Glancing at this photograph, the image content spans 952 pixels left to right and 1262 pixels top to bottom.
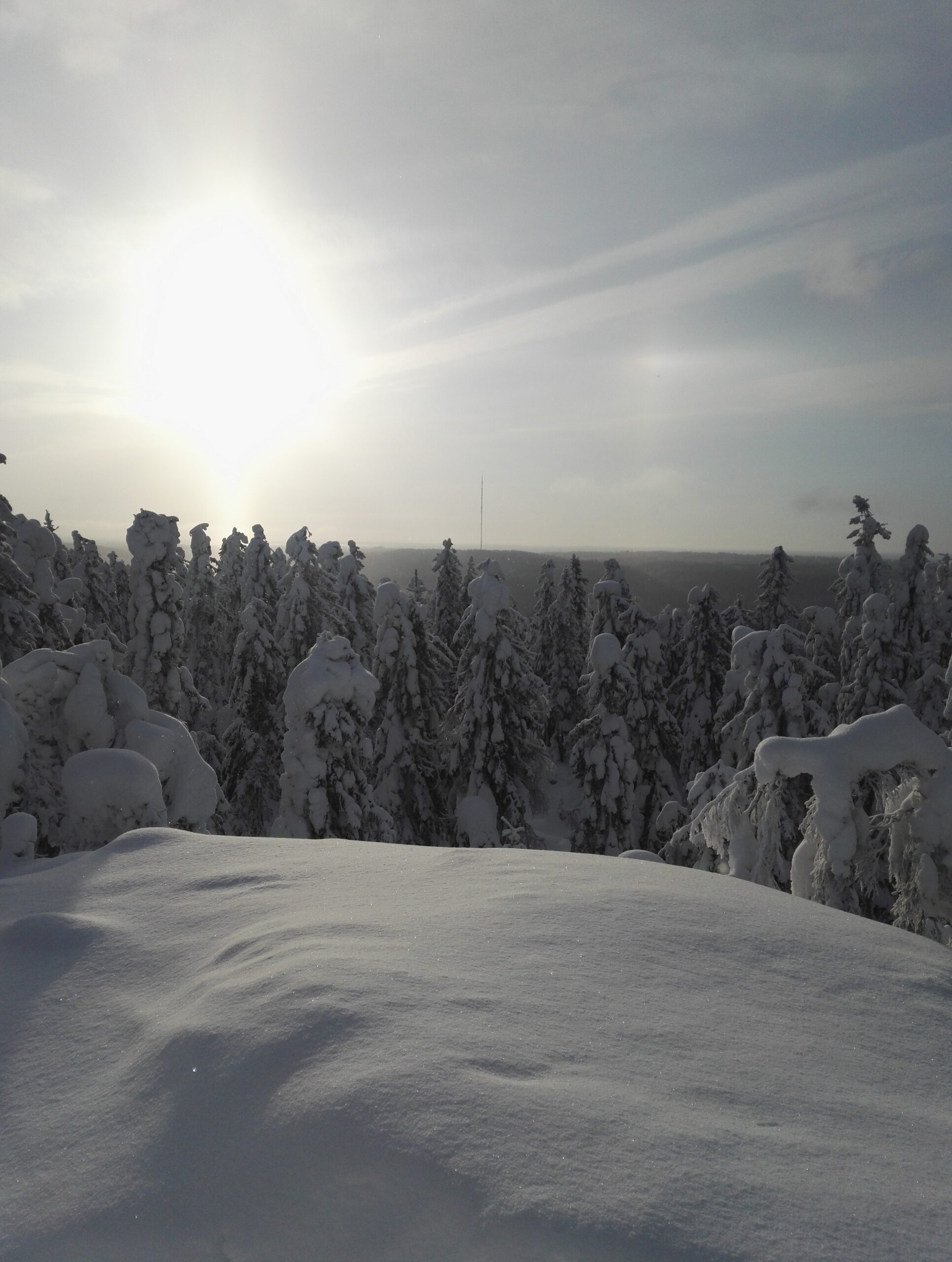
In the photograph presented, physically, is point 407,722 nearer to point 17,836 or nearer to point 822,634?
point 17,836

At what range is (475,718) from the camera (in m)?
20.5

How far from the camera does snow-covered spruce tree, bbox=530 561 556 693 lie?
40.5m

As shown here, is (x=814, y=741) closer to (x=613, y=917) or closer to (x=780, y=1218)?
(x=613, y=917)

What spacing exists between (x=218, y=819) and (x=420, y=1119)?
19.0 metres

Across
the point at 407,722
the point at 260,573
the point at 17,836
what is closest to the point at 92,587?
the point at 260,573

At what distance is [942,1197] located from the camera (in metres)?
2.22

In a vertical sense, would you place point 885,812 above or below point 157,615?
below

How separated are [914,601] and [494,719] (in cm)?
1626

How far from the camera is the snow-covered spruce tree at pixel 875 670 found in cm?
2227

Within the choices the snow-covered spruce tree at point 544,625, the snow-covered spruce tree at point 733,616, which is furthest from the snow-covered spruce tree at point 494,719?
the snow-covered spruce tree at point 544,625

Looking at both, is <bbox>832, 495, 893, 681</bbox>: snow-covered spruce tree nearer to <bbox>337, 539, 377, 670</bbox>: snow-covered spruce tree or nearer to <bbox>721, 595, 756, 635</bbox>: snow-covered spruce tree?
<bbox>721, 595, 756, 635</bbox>: snow-covered spruce tree

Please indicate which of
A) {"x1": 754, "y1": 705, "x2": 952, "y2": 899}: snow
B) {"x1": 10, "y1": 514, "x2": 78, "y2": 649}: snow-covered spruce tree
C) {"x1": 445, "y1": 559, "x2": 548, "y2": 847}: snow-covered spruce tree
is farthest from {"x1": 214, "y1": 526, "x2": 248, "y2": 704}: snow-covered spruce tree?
{"x1": 754, "y1": 705, "x2": 952, "y2": 899}: snow

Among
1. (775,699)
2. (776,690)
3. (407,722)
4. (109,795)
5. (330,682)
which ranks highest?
(330,682)

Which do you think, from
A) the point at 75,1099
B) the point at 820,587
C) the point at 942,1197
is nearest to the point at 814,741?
the point at 942,1197
